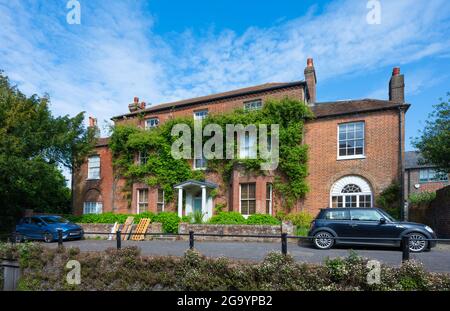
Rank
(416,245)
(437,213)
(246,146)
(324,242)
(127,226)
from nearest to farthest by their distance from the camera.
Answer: (416,245) < (324,242) < (437,213) < (127,226) < (246,146)

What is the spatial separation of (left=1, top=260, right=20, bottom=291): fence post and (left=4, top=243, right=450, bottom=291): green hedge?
0.76 meters

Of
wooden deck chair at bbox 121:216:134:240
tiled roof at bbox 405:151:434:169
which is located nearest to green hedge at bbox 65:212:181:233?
wooden deck chair at bbox 121:216:134:240

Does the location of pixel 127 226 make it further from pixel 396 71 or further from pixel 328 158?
pixel 396 71

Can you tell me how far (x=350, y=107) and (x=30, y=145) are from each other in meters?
19.1

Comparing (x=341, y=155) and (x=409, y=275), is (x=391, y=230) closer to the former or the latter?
(x=409, y=275)

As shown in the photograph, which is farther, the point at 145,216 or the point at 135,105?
the point at 135,105

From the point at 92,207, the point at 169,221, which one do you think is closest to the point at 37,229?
the point at 169,221

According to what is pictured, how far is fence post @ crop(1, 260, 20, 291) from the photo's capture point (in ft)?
30.0

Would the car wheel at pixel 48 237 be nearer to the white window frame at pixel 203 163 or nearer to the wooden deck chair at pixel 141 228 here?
the wooden deck chair at pixel 141 228

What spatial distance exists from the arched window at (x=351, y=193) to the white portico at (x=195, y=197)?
301 inches

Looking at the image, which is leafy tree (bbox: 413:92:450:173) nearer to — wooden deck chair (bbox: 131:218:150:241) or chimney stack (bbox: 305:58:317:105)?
chimney stack (bbox: 305:58:317:105)

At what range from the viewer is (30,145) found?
17.3 meters

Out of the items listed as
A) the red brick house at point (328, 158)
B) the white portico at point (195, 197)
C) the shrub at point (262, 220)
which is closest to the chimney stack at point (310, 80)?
the red brick house at point (328, 158)

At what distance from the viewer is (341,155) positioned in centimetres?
1842
